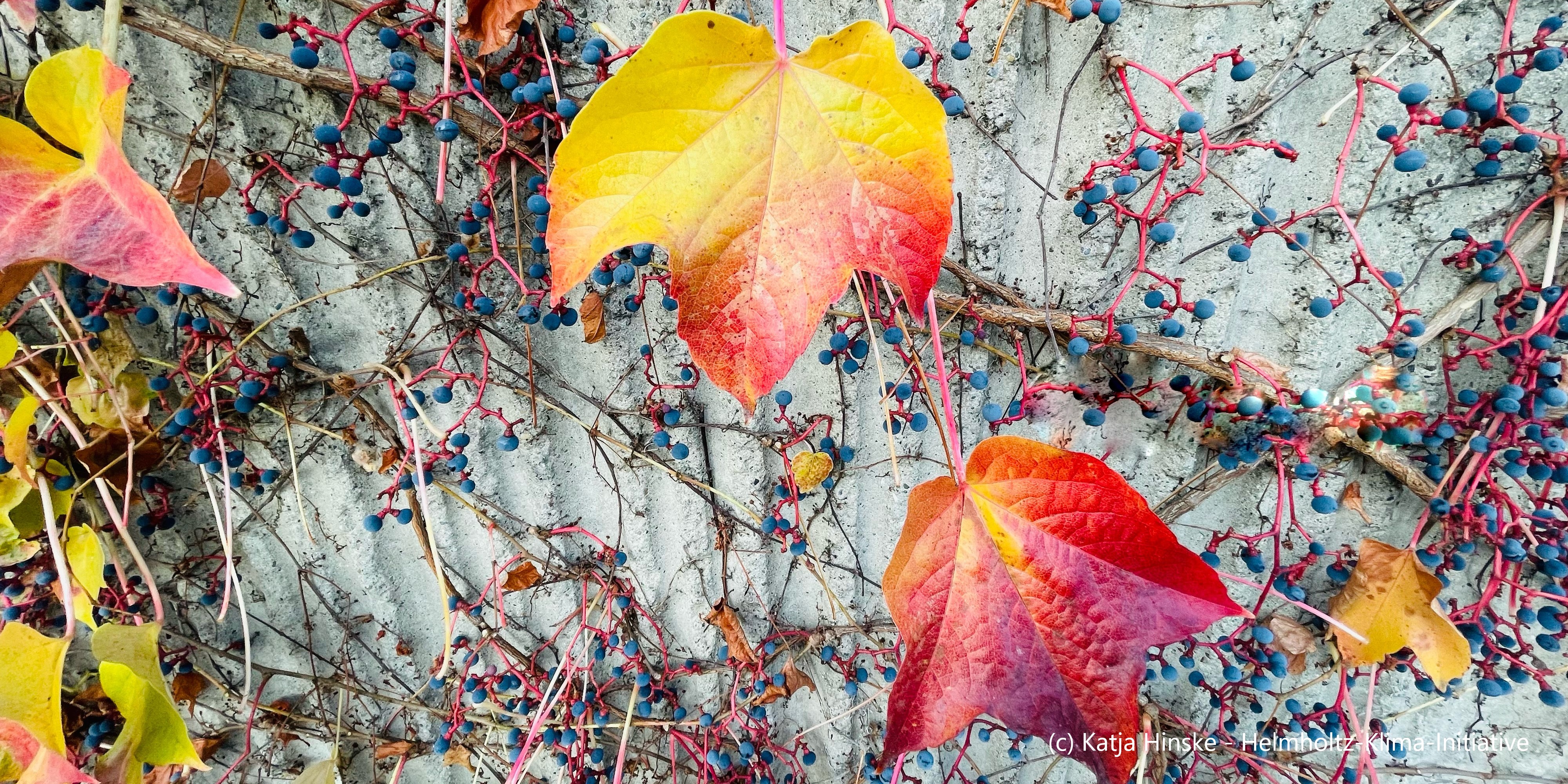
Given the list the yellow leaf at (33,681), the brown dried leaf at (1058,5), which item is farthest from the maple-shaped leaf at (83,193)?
the brown dried leaf at (1058,5)

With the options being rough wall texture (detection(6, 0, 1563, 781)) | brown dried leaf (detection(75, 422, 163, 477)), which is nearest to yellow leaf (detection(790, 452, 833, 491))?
rough wall texture (detection(6, 0, 1563, 781))

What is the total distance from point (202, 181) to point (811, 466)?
0.72 m

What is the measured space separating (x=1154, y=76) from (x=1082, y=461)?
35cm

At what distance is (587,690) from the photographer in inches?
37.2

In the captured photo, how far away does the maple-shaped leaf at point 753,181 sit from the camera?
39 centimetres

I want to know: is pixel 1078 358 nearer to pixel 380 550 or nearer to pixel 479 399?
pixel 479 399

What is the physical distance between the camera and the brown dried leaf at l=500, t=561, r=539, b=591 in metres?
0.87

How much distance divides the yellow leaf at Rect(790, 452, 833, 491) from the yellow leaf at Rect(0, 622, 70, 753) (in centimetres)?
70

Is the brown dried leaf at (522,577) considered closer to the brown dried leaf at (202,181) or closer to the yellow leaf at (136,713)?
the yellow leaf at (136,713)

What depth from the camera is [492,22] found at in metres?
0.59

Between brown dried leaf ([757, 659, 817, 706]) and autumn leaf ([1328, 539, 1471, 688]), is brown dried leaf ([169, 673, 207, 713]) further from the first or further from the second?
autumn leaf ([1328, 539, 1471, 688])

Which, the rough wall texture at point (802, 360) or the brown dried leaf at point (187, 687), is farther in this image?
the brown dried leaf at point (187, 687)

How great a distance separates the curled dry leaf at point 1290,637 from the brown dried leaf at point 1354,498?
0.53 feet

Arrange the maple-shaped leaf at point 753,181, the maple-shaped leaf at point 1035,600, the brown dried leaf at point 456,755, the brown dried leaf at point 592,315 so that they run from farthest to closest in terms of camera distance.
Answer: the brown dried leaf at point 456,755 → the brown dried leaf at point 592,315 → the maple-shaped leaf at point 1035,600 → the maple-shaped leaf at point 753,181
